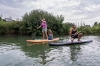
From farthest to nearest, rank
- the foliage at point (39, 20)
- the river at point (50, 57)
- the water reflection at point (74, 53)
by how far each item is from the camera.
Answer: the foliage at point (39, 20)
the water reflection at point (74, 53)
the river at point (50, 57)

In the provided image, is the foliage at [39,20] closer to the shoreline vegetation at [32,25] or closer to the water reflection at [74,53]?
the shoreline vegetation at [32,25]

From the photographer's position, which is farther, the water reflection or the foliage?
the foliage

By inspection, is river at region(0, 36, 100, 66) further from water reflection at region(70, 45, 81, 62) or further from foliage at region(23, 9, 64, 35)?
foliage at region(23, 9, 64, 35)

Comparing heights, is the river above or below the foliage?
below

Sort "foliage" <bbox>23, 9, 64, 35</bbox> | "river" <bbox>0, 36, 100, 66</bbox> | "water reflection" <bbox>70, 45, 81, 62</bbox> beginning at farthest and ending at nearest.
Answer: "foliage" <bbox>23, 9, 64, 35</bbox>
"water reflection" <bbox>70, 45, 81, 62</bbox>
"river" <bbox>0, 36, 100, 66</bbox>

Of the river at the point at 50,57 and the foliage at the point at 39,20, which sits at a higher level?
the foliage at the point at 39,20

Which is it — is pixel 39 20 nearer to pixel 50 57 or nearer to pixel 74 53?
pixel 74 53

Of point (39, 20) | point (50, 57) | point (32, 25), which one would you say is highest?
point (39, 20)

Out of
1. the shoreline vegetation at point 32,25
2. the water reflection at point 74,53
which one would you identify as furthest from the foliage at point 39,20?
the water reflection at point 74,53

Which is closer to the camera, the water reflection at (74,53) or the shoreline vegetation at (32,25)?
the water reflection at (74,53)

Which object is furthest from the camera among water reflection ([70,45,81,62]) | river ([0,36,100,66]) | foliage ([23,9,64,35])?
foliage ([23,9,64,35])

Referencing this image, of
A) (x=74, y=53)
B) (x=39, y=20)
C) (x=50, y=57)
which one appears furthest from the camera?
(x=39, y=20)

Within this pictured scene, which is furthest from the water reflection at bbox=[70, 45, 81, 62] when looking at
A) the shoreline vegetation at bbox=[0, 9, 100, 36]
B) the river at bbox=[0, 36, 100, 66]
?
the shoreline vegetation at bbox=[0, 9, 100, 36]

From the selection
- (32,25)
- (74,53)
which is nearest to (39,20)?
(32,25)
